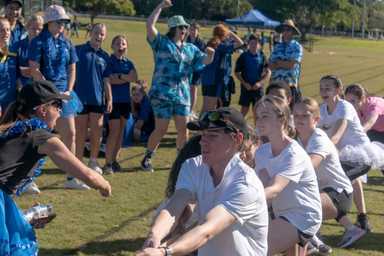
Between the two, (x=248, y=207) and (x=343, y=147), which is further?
A: (x=343, y=147)

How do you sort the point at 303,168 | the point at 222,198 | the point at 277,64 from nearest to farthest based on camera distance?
the point at 222,198, the point at 303,168, the point at 277,64

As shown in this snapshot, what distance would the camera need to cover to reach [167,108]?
8.48 meters

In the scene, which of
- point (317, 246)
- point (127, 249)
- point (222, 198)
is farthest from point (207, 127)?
point (127, 249)

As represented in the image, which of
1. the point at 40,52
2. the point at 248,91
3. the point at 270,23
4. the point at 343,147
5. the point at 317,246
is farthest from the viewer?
the point at 270,23

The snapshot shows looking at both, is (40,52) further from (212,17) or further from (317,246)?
(212,17)

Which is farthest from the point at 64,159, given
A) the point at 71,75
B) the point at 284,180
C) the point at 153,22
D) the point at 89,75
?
the point at 153,22

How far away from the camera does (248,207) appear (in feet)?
10.6

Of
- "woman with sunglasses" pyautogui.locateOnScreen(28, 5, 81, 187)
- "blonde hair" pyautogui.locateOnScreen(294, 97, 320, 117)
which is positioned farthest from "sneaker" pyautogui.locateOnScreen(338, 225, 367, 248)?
"woman with sunglasses" pyautogui.locateOnScreen(28, 5, 81, 187)

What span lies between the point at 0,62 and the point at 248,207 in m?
4.59

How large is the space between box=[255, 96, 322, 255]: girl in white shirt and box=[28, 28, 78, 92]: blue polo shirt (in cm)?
354

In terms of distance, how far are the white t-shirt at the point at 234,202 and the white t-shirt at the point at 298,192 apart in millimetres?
1140

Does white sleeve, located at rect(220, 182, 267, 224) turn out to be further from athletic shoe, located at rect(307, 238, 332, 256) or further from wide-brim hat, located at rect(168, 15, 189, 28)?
wide-brim hat, located at rect(168, 15, 189, 28)

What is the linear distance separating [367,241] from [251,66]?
5.25 meters

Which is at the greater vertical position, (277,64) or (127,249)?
(277,64)
